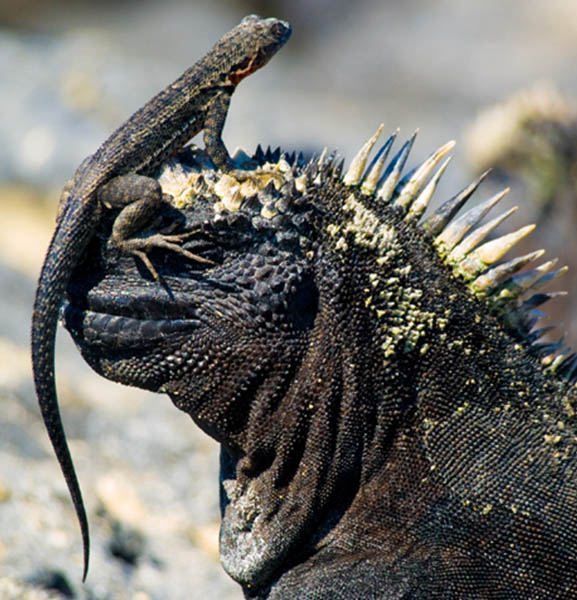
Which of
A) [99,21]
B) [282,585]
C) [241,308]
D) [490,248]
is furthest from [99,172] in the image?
[99,21]

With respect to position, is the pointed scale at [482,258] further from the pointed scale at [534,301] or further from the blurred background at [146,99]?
the blurred background at [146,99]

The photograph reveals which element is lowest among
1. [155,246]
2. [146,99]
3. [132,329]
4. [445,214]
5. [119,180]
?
[132,329]

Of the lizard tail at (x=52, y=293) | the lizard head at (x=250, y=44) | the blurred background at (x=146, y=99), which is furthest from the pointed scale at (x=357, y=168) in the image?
the blurred background at (x=146, y=99)

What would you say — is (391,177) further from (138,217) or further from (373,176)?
(138,217)

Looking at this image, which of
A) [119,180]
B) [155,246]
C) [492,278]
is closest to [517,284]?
[492,278]

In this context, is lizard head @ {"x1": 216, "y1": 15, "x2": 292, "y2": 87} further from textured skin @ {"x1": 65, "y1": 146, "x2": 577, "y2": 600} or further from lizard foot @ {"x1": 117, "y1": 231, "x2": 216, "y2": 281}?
lizard foot @ {"x1": 117, "y1": 231, "x2": 216, "y2": 281}

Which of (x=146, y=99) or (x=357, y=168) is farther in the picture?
(x=146, y=99)

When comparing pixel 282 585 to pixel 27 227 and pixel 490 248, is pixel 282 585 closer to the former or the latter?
pixel 490 248

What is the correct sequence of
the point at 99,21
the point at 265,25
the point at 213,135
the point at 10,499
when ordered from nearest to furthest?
1. the point at 213,135
2. the point at 265,25
3. the point at 10,499
4. the point at 99,21
